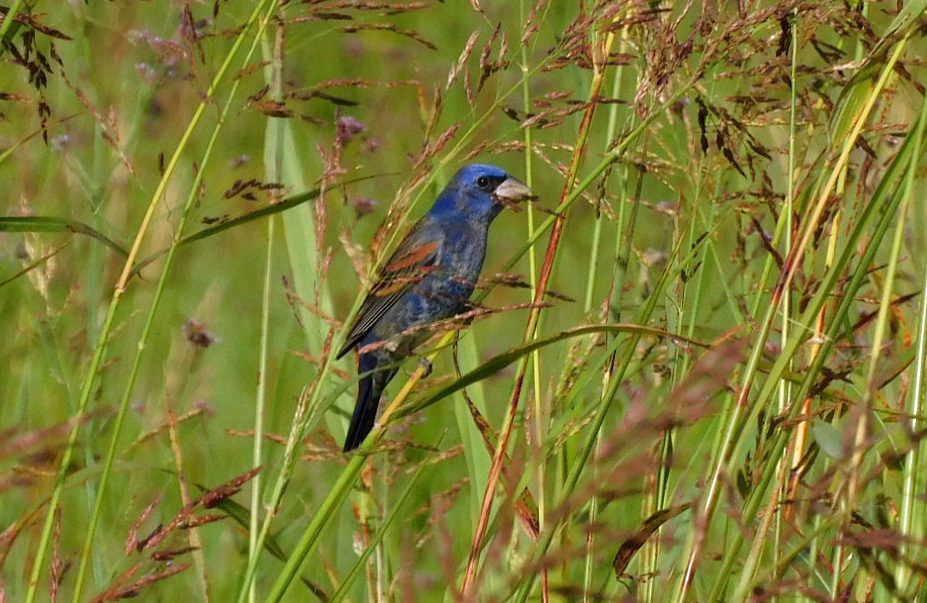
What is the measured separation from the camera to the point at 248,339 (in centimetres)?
468

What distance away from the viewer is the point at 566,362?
2.06 meters

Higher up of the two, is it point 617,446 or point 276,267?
point 617,446

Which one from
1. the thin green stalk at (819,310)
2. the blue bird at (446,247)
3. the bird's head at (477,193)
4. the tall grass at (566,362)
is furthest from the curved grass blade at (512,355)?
the bird's head at (477,193)

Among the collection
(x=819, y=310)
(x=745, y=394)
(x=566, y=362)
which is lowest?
(x=566, y=362)

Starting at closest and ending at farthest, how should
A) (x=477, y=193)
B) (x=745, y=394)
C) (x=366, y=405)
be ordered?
1. (x=745, y=394)
2. (x=366, y=405)
3. (x=477, y=193)

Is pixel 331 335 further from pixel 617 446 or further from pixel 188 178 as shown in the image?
pixel 188 178

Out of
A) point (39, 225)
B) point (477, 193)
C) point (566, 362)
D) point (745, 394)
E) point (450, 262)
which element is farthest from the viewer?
point (477, 193)

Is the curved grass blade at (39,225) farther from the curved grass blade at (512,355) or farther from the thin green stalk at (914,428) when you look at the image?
the thin green stalk at (914,428)

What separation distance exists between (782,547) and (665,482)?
0.21 metres

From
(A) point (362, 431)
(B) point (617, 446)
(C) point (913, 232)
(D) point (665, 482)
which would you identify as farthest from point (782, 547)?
(A) point (362, 431)

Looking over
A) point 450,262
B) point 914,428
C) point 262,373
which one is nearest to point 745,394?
point 914,428

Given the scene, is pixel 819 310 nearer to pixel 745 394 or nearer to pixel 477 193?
pixel 745 394

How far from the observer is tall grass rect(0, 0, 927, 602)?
5.41ft

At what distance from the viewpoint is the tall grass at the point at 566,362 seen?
1.65 metres
